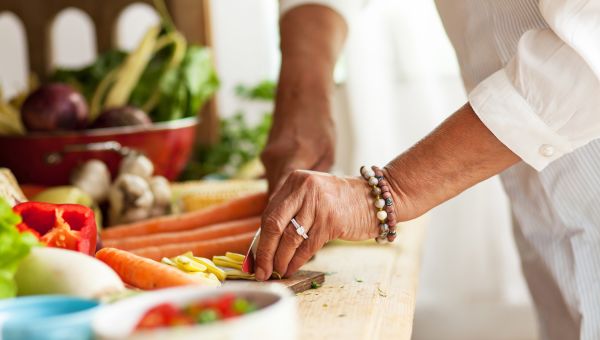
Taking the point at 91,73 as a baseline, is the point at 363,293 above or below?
below

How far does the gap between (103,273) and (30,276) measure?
0.07 meters

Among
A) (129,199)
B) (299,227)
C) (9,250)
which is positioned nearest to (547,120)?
(299,227)

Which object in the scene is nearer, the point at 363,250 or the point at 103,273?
the point at 103,273

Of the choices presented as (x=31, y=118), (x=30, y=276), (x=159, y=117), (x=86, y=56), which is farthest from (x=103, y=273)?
(x=86, y=56)

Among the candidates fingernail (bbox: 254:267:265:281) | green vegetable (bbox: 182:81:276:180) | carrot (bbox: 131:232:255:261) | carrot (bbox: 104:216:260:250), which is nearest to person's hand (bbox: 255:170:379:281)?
fingernail (bbox: 254:267:265:281)

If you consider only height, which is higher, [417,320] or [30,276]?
[30,276]

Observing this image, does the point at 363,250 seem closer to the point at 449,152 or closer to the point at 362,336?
the point at 449,152

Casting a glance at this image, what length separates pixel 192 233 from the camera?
1.43 metres

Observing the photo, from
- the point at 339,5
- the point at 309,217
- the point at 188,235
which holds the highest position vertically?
the point at 339,5

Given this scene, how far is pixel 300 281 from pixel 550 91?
1.24ft

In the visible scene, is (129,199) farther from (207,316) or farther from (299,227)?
(207,316)

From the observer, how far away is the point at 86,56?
3156 mm

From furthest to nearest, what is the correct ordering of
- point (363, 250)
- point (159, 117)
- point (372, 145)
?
point (372, 145)
point (159, 117)
point (363, 250)

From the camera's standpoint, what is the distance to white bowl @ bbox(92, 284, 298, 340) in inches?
22.9
